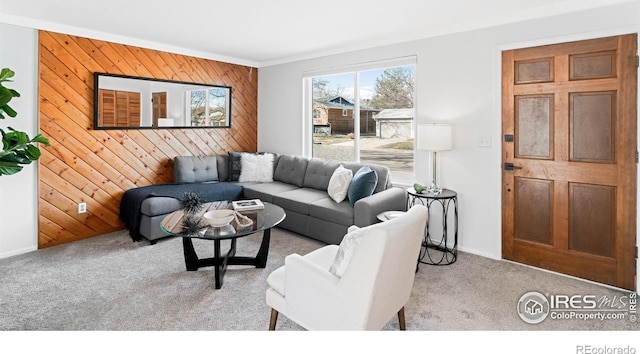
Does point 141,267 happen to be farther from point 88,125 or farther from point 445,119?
point 445,119

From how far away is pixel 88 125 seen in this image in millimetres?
4109

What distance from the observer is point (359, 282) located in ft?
5.76

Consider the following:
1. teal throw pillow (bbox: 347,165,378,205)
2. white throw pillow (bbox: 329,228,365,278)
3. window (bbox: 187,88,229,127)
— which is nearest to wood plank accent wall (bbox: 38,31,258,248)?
window (bbox: 187,88,229,127)

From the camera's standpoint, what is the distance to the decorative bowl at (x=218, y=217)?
9.54 ft

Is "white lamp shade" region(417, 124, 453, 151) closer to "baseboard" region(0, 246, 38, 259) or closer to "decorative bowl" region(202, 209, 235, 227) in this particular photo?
"decorative bowl" region(202, 209, 235, 227)

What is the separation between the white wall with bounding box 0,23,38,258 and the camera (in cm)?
352

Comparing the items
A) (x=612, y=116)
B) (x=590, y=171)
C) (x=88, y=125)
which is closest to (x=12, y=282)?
(x=88, y=125)

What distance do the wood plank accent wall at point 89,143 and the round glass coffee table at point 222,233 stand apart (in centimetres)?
160

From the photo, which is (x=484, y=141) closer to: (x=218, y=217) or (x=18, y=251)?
(x=218, y=217)

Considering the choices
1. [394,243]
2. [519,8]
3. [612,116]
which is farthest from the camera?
[519,8]

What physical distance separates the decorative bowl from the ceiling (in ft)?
5.80

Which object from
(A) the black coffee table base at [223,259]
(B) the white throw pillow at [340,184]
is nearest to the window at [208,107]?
(B) the white throw pillow at [340,184]

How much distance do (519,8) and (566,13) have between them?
35 cm

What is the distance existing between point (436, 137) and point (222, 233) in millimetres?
2189
